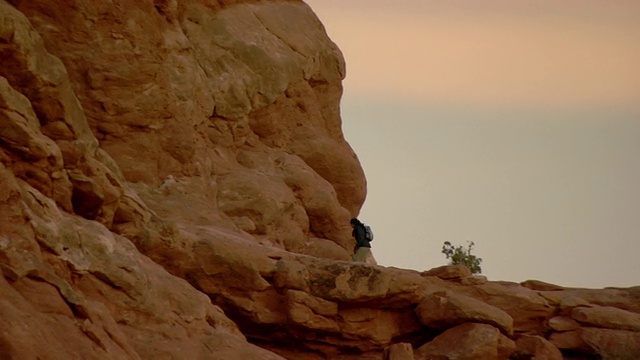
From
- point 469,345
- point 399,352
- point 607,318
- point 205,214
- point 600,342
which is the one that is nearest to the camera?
point 399,352

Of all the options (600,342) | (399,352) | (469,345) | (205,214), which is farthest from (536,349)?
(205,214)

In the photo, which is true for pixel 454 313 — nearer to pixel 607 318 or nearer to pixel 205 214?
pixel 607 318

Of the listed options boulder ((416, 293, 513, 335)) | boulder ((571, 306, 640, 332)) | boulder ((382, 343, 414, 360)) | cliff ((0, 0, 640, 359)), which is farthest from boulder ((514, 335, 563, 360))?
boulder ((382, 343, 414, 360))

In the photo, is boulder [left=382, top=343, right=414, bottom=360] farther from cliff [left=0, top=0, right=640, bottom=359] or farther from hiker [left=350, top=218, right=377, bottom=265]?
hiker [left=350, top=218, right=377, bottom=265]

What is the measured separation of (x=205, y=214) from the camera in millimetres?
29938

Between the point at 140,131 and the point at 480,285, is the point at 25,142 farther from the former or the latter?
the point at 480,285

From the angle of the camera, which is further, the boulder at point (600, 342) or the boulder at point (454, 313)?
the boulder at point (600, 342)

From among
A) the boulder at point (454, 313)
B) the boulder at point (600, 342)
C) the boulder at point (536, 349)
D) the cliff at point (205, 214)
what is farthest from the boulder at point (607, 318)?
the boulder at point (454, 313)

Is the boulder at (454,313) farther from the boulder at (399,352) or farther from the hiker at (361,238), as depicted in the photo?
the hiker at (361,238)

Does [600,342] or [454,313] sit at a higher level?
[600,342]

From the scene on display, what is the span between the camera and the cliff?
73.0 feet

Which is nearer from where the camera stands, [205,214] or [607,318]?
[205,214]

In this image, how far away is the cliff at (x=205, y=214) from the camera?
22.2m

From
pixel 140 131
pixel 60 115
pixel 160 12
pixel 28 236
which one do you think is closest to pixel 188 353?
pixel 28 236
